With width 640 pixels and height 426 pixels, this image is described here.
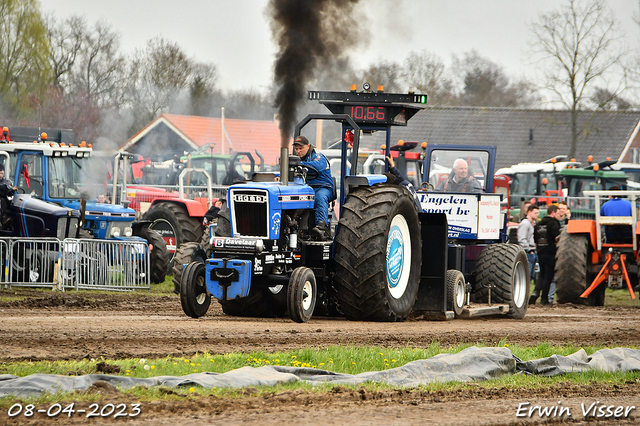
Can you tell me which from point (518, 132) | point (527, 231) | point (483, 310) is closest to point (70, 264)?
point (483, 310)

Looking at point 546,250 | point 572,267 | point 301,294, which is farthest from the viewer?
point 546,250

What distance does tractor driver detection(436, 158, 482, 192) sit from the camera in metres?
12.7

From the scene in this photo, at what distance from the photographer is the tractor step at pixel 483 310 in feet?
37.0

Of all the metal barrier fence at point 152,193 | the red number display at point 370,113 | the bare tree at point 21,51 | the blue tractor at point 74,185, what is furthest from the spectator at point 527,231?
the bare tree at point 21,51

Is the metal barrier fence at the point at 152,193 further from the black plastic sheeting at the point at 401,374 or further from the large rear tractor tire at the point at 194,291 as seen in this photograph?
the black plastic sheeting at the point at 401,374

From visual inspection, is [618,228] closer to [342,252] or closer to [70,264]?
[342,252]

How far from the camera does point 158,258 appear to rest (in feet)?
55.2

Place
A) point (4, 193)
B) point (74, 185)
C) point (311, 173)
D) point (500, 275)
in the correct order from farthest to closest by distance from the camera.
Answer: point (74, 185)
point (4, 193)
point (500, 275)
point (311, 173)

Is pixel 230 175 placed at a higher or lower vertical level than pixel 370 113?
lower

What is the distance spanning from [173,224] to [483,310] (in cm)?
833

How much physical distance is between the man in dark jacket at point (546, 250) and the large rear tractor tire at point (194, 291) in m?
9.00

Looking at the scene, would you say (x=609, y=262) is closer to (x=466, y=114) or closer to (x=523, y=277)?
(x=523, y=277)

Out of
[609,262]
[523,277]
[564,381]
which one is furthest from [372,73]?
[564,381]

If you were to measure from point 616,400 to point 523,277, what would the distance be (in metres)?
6.95
